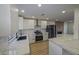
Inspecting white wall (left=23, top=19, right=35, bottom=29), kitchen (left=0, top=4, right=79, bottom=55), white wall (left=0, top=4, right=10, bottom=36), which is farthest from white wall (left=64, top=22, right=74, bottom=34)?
white wall (left=0, top=4, right=10, bottom=36)

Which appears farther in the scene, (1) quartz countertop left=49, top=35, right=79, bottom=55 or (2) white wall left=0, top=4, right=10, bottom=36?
(1) quartz countertop left=49, top=35, right=79, bottom=55

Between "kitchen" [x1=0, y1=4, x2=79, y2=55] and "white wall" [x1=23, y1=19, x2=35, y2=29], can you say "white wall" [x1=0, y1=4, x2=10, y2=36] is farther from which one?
"white wall" [x1=23, y1=19, x2=35, y2=29]

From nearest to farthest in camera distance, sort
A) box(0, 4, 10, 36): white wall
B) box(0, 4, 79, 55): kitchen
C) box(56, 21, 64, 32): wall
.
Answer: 1. box(0, 4, 10, 36): white wall
2. box(0, 4, 79, 55): kitchen
3. box(56, 21, 64, 32): wall

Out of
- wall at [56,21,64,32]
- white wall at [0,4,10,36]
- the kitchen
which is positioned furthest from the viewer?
wall at [56,21,64,32]

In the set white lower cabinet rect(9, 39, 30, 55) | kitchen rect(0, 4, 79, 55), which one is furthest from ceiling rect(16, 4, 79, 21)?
white lower cabinet rect(9, 39, 30, 55)

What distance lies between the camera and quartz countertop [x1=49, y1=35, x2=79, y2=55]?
1.20m

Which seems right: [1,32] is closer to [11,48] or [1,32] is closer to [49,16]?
[11,48]

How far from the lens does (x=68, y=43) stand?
1.33 meters

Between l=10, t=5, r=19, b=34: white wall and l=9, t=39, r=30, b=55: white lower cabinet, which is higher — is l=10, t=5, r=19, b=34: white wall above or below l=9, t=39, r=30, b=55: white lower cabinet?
above

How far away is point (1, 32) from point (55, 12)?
708mm

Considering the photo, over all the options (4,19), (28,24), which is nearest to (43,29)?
(28,24)

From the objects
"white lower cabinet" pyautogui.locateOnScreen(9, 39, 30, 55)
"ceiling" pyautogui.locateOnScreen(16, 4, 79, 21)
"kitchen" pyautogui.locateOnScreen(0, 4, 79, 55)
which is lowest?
"white lower cabinet" pyautogui.locateOnScreen(9, 39, 30, 55)

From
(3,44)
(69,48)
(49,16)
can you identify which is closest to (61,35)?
(69,48)

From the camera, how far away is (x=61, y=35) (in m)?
1.38
